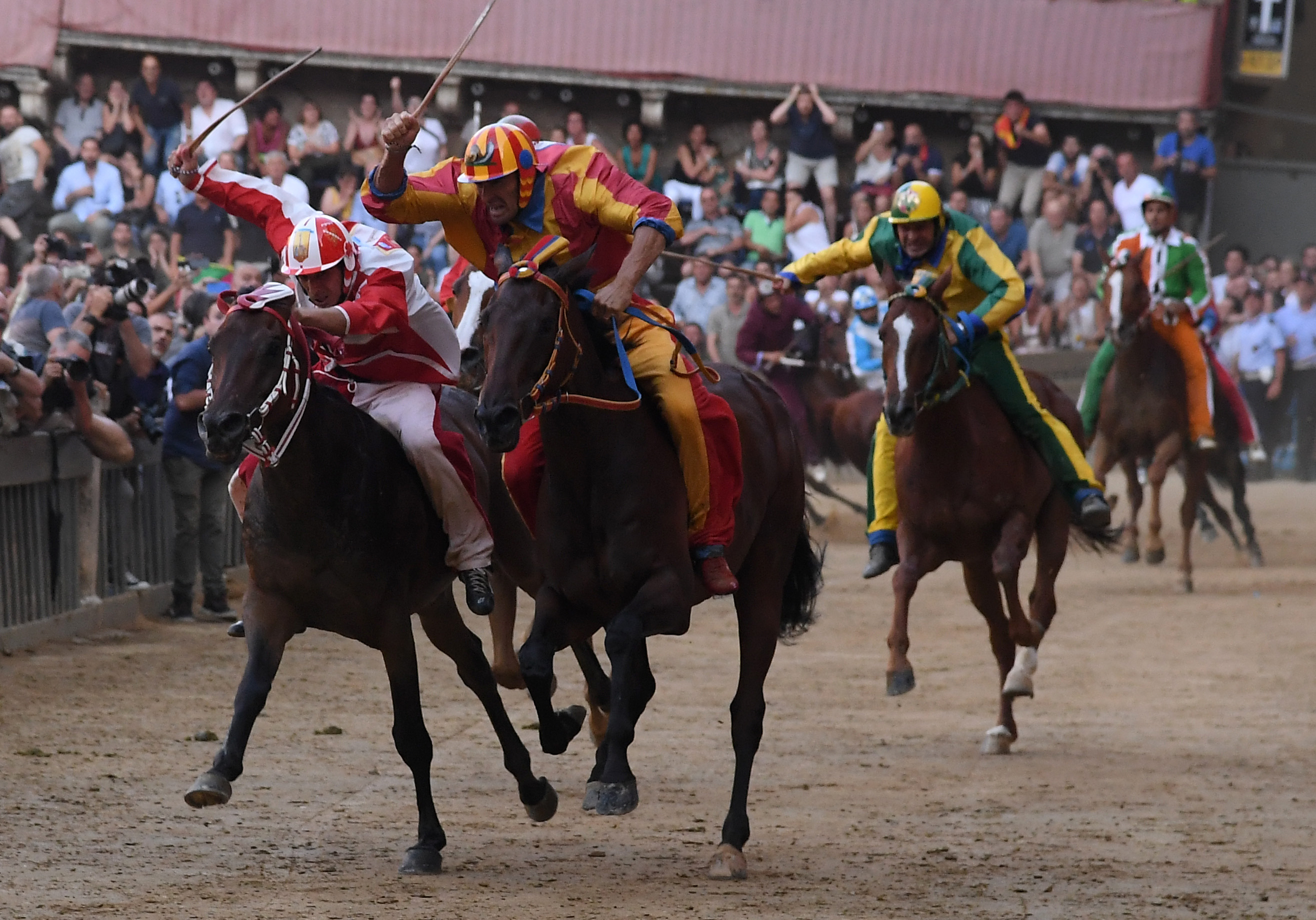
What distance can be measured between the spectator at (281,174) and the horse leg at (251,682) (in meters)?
12.5

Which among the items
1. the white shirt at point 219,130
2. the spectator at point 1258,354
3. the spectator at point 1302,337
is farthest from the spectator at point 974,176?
the white shirt at point 219,130

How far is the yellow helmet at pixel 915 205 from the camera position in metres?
9.00

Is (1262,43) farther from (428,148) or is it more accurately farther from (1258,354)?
(428,148)

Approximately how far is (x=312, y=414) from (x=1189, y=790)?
4.18 meters

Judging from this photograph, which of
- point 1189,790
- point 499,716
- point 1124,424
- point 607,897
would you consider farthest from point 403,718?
point 1124,424

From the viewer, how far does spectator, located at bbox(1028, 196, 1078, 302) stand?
21.7 meters

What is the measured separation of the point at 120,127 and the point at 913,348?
14208 millimetres

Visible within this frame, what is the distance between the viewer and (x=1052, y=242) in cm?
2180

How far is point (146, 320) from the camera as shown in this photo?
40.4 ft

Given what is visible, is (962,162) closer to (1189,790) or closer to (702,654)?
(702,654)

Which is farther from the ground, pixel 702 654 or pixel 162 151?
pixel 162 151

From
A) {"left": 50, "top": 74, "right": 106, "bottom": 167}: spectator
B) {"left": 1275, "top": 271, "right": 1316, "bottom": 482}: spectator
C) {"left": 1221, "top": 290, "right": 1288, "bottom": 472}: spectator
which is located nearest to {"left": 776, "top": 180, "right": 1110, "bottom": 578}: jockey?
{"left": 50, "top": 74, "right": 106, "bottom": 167}: spectator

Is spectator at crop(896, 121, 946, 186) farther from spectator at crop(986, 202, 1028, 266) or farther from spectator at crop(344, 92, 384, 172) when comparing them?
spectator at crop(344, 92, 384, 172)

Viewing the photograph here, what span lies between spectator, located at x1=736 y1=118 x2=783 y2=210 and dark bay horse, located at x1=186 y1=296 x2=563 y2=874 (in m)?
15.0
